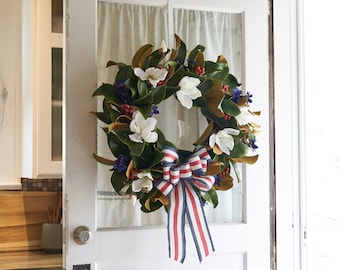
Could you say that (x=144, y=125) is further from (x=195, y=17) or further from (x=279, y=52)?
(x=279, y=52)

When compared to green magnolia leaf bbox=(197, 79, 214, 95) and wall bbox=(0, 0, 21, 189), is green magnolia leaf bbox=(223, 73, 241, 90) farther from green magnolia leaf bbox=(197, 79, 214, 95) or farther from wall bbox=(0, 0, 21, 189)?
wall bbox=(0, 0, 21, 189)

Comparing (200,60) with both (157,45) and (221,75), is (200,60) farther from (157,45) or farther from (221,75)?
(157,45)

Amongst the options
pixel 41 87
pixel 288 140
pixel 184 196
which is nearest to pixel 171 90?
pixel 184 196

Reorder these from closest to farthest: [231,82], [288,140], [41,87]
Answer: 1. [231,82]
2. [288,140]
3. [41,87]

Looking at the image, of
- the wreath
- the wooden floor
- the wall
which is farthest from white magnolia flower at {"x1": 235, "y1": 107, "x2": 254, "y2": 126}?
the wall

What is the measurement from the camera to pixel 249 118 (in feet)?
4.98

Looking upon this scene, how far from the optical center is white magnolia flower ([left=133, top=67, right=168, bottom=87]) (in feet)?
4.62

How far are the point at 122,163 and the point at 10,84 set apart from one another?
110 centimetres

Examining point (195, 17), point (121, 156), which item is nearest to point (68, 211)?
point (121, 156)

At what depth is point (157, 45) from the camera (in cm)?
166

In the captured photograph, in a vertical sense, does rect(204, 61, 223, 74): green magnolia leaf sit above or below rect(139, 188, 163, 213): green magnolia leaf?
above

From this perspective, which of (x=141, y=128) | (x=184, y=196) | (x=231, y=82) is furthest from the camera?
(x=231, y=82)

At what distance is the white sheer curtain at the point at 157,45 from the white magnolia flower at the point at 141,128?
0.23 metres

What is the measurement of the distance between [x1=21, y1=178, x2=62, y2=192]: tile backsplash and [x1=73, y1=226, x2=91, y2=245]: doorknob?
78cm
